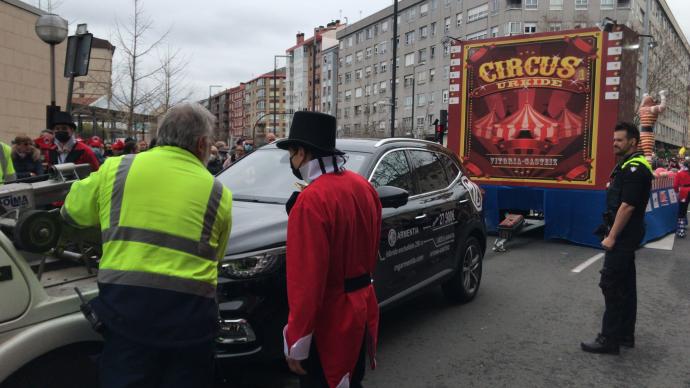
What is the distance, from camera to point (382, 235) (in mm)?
4273

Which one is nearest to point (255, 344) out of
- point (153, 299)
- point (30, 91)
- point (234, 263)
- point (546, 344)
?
point (234, 263)

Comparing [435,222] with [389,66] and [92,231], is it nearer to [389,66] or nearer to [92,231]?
[92,231]

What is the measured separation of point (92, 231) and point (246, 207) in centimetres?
153

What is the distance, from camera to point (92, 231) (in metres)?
2.71

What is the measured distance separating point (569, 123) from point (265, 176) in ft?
24.0

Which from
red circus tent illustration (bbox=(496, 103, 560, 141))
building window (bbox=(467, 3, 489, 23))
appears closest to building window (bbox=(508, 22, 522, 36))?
building window (bbox=(467, 3, 489, 23))

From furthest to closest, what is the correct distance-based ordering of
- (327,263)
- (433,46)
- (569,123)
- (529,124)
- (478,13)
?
1. (433,46)
2. (478,13)
3. (529,124)
4. (569,123)
5. (327,263)

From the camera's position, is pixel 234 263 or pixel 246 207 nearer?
pixel 234 263

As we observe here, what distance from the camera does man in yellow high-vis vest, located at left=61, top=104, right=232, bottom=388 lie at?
2139 millimetres

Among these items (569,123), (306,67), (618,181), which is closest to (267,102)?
(306,67)

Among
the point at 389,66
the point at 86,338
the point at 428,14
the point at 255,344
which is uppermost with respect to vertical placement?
the point at 428,14

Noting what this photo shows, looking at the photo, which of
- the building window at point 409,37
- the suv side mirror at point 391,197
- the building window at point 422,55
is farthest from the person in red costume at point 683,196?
the building window at point 409,37

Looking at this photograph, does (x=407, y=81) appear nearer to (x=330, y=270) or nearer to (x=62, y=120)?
(x=62, y=120)

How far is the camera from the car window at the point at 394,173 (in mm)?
4684
